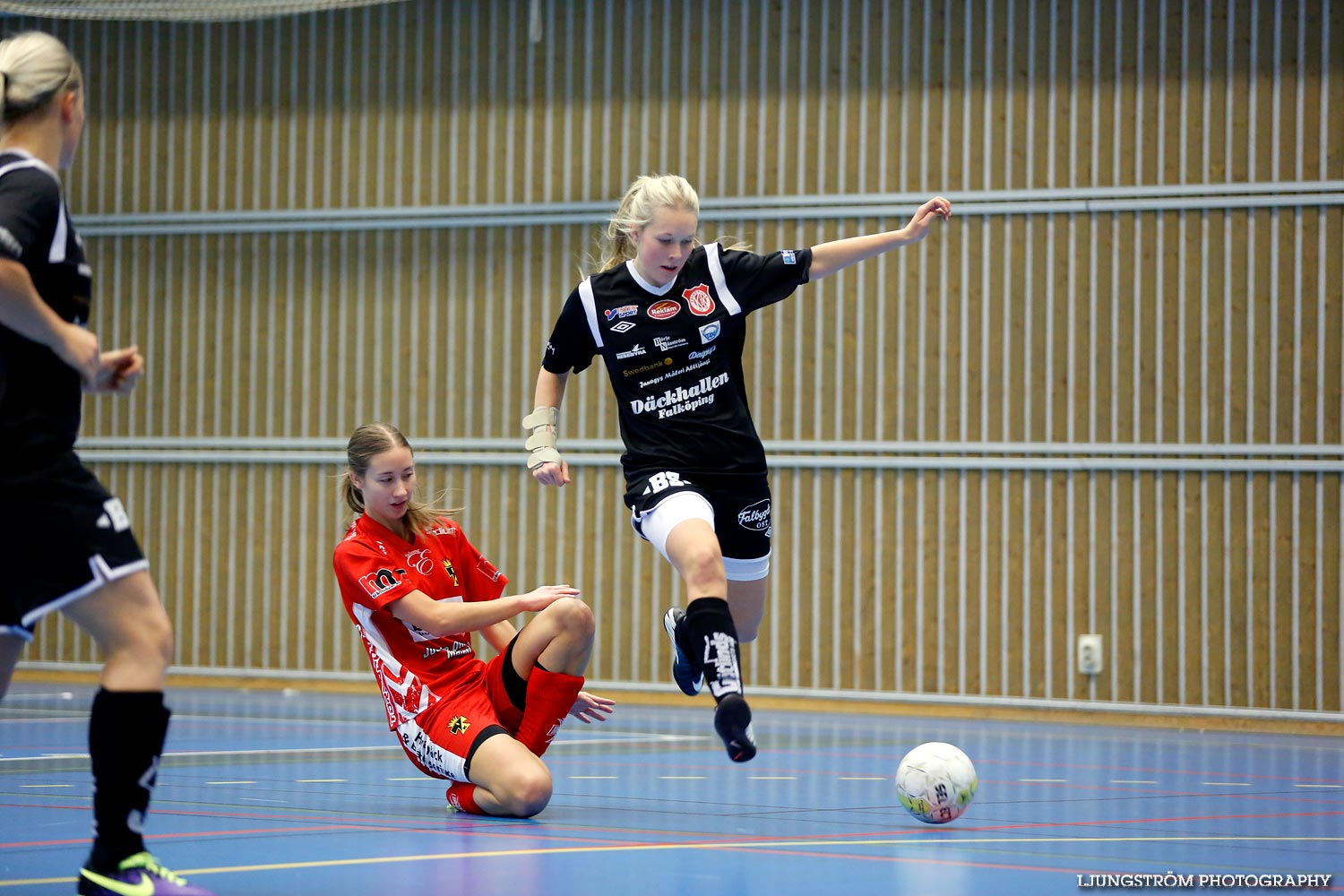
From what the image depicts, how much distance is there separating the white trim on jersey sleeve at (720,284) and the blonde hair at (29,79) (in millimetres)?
2517

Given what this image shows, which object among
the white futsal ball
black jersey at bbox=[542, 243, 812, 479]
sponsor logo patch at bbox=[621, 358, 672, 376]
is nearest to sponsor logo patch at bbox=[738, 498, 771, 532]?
black jersey at bbox=[542, 243, 812, 479]

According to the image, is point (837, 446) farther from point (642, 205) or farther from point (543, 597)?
point (543, 597)

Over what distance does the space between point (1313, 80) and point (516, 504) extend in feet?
21.0

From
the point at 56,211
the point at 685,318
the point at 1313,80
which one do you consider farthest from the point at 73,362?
the point at 1313,80

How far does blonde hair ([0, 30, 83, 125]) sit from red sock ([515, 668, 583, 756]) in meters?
2.42

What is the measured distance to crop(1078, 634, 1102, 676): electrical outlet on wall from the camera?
1074 cm

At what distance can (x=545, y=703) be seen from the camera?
503 centimetres

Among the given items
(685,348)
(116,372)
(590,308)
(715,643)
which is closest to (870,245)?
(685,348)

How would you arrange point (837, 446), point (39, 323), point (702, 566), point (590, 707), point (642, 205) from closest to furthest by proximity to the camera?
point (39, 323), point (702, 566), point (590, 707), point (642, 205), point (837, 446)

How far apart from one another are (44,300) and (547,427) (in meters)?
2.37

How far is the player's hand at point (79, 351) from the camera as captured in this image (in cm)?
308

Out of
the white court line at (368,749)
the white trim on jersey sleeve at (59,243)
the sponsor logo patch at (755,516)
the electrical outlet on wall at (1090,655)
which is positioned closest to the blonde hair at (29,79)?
the white trim on jersey sleeve at (59,243)

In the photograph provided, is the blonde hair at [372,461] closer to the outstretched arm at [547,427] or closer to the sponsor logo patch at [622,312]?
the outstretched arm at [547,427]

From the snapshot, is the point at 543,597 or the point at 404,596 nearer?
the point at 543,597
